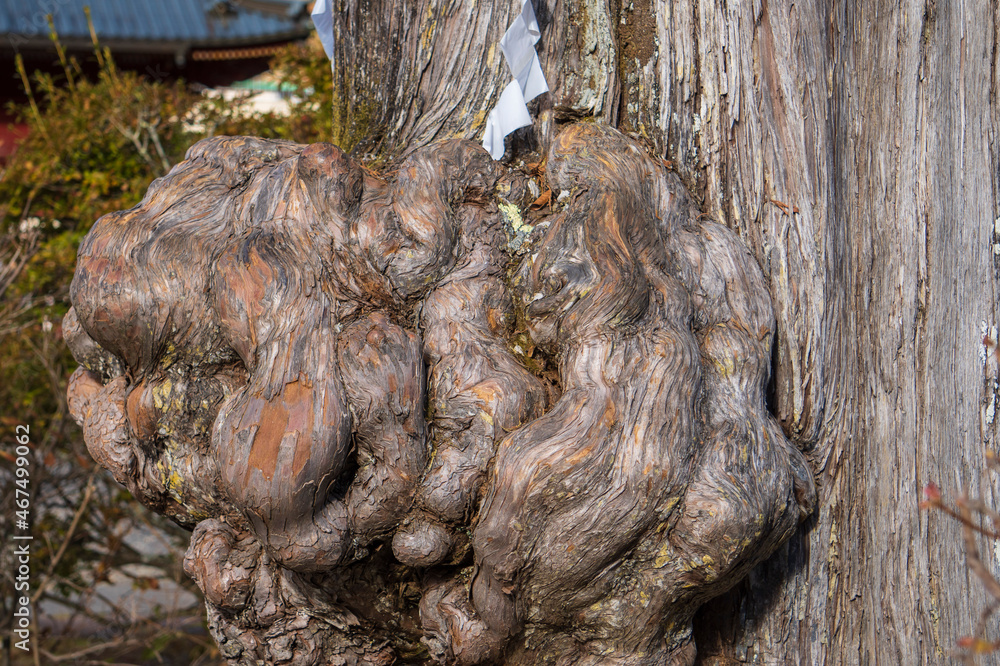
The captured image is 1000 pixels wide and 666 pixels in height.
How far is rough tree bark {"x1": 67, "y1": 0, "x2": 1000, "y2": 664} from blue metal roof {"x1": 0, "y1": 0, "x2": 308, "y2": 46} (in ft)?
25.0

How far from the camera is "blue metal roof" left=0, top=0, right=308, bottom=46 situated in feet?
27.8

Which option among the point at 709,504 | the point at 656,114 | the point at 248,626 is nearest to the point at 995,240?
the point at 656,114

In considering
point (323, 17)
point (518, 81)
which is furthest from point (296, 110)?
point (518, 81)

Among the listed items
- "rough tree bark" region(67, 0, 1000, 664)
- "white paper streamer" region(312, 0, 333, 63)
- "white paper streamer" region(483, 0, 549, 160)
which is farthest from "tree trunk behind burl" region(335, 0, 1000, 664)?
"white paper streamer" region(312, 0, 333, 63)

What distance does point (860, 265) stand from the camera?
2.10m

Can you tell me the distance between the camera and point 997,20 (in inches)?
80.0

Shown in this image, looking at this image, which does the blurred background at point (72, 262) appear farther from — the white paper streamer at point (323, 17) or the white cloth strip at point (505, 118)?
the white cloth strip at point (505, 118)

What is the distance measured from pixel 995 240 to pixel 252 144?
1990 millimetres

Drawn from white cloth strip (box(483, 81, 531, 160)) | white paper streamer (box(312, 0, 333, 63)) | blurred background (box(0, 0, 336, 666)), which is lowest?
blurred background (box(0, 0, 336, 666))

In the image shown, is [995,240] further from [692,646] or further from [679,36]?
[692,646]

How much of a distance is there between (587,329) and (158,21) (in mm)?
9646

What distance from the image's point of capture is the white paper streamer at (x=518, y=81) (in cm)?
209

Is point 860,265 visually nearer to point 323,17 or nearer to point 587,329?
point 587,329

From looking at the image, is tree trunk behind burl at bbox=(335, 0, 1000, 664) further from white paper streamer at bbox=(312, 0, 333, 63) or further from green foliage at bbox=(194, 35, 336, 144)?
green foliage at bbox=(194, 35, 336, 144)
